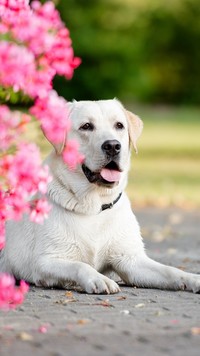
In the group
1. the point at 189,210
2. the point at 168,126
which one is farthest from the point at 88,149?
the point at 168,126

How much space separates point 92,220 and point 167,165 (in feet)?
56.7

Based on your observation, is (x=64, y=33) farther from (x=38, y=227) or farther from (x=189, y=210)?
(x=189, y=210)

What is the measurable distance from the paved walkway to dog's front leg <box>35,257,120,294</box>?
0.23ft

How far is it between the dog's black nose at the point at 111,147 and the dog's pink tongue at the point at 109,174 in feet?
0.55

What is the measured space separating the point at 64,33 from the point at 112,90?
38886 mm

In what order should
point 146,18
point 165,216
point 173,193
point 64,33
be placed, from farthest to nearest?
point 146,18
point 173,193
point 165,216
point 64,33

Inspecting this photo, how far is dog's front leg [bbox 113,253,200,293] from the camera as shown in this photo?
6910 millimetres

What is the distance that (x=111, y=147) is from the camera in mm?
6941

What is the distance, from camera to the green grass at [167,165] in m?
16.6

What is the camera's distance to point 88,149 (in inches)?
280

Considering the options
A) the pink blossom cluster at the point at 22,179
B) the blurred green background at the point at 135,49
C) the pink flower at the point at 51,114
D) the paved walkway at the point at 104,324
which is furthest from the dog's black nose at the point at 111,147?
the blurred green background at the point at 135,49

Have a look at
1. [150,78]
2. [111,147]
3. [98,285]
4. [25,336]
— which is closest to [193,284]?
[98,285]

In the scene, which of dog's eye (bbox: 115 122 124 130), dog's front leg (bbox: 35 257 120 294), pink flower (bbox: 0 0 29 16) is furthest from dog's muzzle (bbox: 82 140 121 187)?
pink flower (bbox: 0 0 29 16)

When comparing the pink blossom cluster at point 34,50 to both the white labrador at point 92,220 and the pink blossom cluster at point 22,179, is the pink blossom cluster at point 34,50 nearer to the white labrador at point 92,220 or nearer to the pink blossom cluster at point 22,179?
the pink blossom cluster at point 22,179
